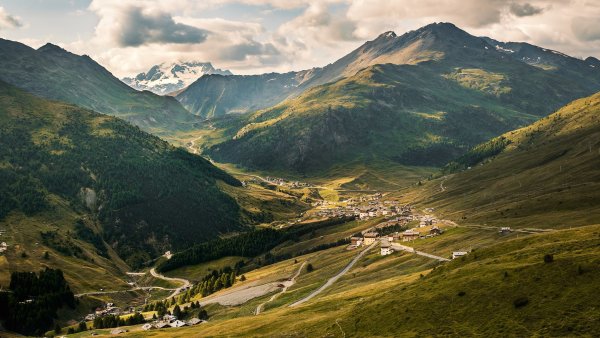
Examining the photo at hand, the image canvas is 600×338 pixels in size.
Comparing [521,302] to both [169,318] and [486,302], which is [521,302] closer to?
[486,302]

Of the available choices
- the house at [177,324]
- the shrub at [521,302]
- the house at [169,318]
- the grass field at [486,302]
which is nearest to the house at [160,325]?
the house at [177,324]

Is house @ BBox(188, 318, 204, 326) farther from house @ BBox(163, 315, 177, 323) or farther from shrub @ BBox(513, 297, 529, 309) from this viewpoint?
shrub @ BBox(513, 297, 529, 309)

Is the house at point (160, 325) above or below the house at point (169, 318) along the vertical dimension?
above

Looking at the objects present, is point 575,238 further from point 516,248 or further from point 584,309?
point 584,309

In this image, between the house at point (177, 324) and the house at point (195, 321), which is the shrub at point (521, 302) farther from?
the house at point (195, 321)

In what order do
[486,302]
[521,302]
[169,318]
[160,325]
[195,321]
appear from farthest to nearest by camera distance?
[169,318] → [195,321] → [160,325] → [486,302] → [521,302]

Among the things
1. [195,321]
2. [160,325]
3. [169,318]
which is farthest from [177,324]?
[169,318]

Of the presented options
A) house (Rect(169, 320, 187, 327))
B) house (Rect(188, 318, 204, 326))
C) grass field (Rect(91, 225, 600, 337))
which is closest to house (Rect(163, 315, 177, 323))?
house (Rect(188, 318, 204, 326))

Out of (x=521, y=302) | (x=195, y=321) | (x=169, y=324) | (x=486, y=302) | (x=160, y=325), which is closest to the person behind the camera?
(x=521, y=302)

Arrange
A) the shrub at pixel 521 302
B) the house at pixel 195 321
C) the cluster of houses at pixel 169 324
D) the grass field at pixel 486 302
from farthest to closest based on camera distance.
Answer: the house at pixel 195 321, the cluster of houses at pixel 169 324, the shrub at pixel 521 302, the grass field at pixel 486 302

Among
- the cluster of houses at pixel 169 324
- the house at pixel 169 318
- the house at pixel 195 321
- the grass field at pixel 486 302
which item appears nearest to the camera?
the grass field at pixel 486 302

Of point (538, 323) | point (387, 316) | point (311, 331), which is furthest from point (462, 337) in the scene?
point (311, 331)
